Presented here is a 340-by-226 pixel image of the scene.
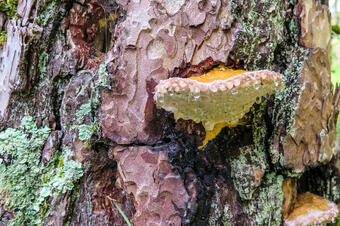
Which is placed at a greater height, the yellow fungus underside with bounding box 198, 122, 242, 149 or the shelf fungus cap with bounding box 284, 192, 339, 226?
the yellow fungus underside with bounding box 198, 122, 242, 149

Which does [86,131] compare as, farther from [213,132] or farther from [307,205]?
[307,205]

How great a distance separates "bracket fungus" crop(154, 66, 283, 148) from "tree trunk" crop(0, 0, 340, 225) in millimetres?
88

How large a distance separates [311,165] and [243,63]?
0.81m

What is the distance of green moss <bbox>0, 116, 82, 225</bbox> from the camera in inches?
50.6

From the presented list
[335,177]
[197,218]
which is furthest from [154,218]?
[335,177]

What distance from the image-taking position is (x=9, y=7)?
1.42 m

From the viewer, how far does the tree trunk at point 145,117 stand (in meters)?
1.21

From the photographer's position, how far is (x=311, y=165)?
1505 millimetres

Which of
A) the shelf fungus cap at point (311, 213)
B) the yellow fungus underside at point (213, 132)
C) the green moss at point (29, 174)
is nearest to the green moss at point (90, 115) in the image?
the green moss at point (29, 174)

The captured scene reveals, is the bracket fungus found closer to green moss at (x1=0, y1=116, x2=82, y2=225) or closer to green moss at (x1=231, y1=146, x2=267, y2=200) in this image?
green moss at (x1=231, y1=146, x2=267, y2=200)

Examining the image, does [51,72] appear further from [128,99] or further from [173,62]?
[173,62]

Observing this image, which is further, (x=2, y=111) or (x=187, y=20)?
(x=2, y=111)

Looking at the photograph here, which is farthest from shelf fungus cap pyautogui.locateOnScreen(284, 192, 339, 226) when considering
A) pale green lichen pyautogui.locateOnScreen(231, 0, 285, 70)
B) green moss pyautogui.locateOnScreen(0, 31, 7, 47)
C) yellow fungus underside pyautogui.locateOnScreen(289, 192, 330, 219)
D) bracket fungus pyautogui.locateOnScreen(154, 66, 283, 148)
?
green moss pyautogui.locateOnScreen(0, 31, 7, 47)

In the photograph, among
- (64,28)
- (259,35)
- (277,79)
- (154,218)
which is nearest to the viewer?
(277,79)
